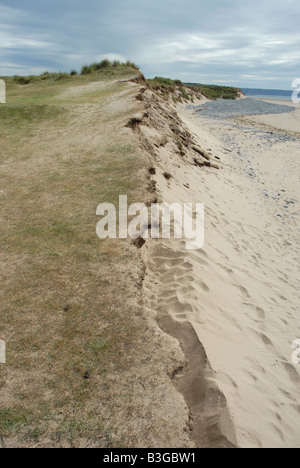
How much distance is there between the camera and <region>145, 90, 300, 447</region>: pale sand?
337 centimetres

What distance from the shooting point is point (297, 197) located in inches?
478

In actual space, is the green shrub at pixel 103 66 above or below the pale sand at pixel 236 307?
above

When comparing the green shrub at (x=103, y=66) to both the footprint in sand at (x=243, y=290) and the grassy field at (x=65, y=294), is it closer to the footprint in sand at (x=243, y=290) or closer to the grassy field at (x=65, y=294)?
the grassy field at (x=65, y=294)

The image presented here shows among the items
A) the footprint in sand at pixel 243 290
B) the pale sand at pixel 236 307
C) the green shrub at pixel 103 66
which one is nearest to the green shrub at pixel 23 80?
the green shrub at pixel 103 66

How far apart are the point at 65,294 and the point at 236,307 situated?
2802mm

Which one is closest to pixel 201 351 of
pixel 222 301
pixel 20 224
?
pixel 222 301

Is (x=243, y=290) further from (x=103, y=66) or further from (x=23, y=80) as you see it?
(x=23, y=80)

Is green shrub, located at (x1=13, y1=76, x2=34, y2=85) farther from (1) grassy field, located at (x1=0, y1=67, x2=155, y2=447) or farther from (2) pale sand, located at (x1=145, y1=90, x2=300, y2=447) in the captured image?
(2) pale sand, located at (x1=145, y1=90, x2=300, y2=447)

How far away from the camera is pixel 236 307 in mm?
5164

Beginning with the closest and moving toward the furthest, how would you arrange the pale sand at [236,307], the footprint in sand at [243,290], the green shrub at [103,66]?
the pale sand at [236,307], the footprint in sand at [243,290], the green shrub at [103,66]

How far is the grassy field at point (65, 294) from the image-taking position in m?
3.12

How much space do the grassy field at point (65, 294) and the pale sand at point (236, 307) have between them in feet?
2.40

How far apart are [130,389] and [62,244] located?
2.95 meters
